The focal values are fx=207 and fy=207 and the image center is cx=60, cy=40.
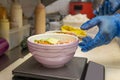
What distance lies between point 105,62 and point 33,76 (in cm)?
35

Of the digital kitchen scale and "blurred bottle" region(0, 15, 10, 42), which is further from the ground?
"blurred bottle" region(0, 15, 10, 42)

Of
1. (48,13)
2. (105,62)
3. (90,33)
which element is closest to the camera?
(105,62)

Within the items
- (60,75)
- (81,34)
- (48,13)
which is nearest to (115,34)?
(60,75)

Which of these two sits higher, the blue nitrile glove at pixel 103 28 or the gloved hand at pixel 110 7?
the gloved hand at pixel 110 7

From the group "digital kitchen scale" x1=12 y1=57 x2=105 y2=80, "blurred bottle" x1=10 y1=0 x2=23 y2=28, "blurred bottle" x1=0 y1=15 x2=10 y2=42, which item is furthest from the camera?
"blurred bottle" x1=10 y1=0 x2=23 y2=28

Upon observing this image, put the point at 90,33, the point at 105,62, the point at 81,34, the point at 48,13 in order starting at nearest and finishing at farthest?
the point at 105,62
the point at 81,34
the point at 90,33
the point at 48,13

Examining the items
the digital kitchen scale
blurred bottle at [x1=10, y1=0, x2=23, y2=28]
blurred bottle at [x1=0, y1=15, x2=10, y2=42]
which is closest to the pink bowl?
the digital kitchen scale

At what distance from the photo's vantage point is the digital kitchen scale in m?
0.61

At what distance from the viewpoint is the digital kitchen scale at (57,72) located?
1.99 ft

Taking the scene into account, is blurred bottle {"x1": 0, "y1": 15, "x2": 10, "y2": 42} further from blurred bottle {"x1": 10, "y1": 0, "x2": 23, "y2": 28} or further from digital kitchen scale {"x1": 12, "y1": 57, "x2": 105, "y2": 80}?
digital kitchen scale {"x1": 12, "y1": 57, "x2": 105, "y2": 80}

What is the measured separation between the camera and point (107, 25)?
2.32 ft

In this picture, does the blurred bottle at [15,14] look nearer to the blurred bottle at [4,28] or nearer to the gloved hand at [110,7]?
the blurred bottle at [4,28]

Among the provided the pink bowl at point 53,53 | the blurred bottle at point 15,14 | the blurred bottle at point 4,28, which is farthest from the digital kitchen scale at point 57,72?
the blurred bottle at point 15,14

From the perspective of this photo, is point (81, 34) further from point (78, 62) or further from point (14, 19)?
point (78, 62)
